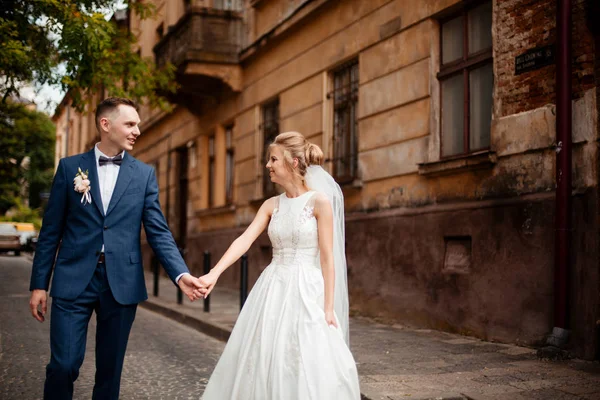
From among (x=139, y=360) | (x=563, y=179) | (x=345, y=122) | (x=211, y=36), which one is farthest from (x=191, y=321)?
(x=211, y=36)

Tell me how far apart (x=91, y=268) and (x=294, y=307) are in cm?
120

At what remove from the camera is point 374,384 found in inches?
233

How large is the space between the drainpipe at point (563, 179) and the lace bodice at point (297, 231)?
11.7 feet

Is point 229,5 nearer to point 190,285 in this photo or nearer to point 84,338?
point 190,285

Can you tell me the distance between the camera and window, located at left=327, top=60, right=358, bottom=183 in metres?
11.8

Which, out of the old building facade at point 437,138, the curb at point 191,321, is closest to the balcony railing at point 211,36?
the old building facade at point 437,138

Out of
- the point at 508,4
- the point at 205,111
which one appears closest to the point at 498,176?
the point at 508,4

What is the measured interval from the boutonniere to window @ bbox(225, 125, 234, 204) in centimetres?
1354

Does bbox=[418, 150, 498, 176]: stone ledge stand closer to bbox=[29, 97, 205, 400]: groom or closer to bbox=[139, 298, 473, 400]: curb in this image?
bbox=[139, 298, 473, 400]: curb

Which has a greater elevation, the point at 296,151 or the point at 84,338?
the point at 296,151

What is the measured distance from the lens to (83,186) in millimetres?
A: 3896

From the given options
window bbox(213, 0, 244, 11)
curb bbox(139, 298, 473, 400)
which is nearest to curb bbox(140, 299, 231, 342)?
curb bbox(139, 298, 473, 400)

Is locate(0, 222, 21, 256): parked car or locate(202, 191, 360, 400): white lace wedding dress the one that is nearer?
locate(202, 191, 360, 400): white lace wedding dress

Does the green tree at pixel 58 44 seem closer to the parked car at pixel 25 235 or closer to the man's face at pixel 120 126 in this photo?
the man's face at pixel 120 126
